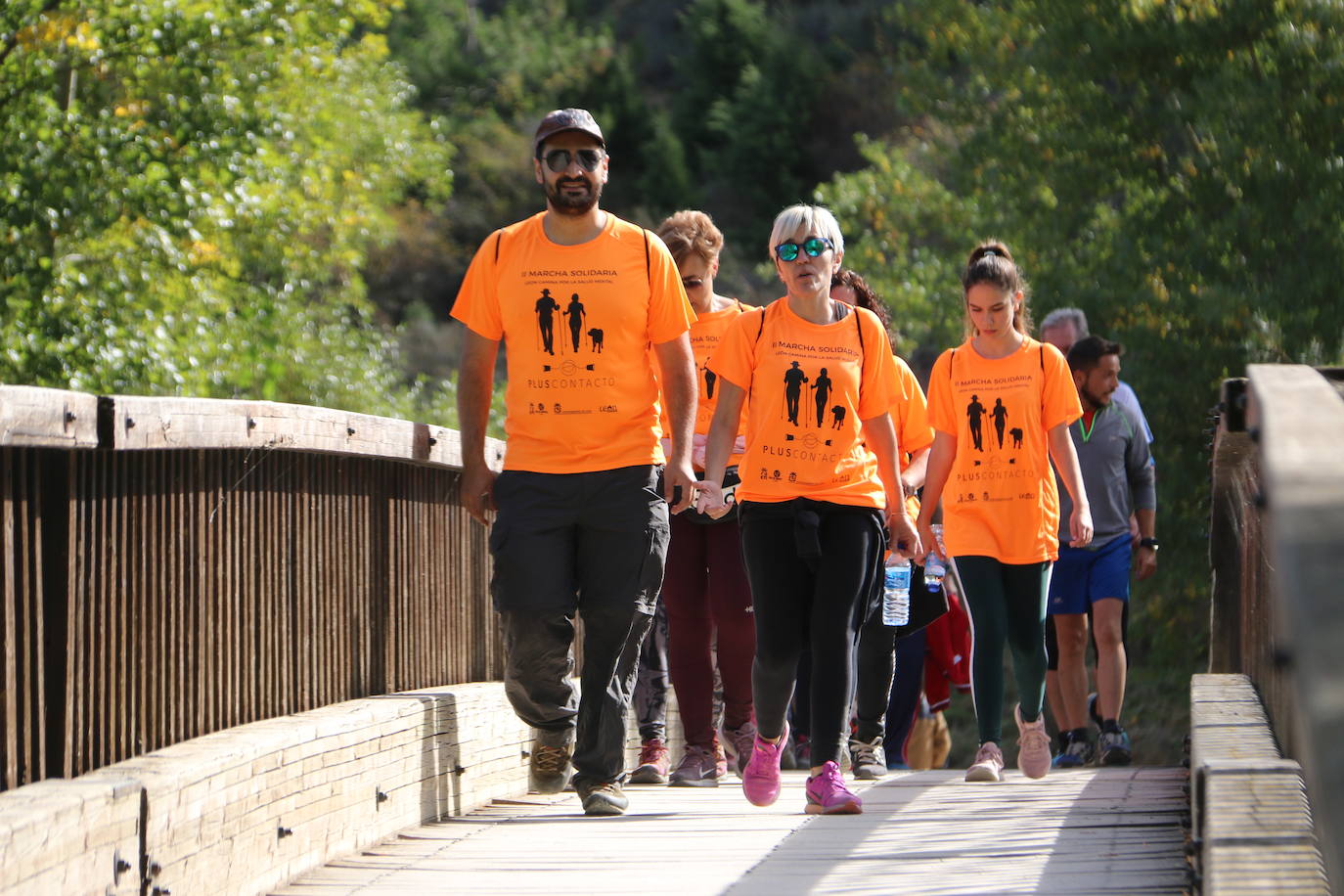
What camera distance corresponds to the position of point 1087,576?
8.45m

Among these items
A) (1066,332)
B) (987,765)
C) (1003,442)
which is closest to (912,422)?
(1003,442)

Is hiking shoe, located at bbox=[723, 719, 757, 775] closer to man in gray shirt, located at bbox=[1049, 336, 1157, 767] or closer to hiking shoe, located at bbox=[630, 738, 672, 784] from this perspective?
hiking shoe, located at bbox=[630, 738, 672, 784]

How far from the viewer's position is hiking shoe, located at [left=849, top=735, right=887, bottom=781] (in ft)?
23.7

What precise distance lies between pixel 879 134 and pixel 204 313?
1441 inches

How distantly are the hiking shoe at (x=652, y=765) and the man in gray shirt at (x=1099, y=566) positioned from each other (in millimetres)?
2076

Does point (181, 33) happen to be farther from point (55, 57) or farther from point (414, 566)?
point (414, 566)

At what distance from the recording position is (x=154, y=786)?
3816mm

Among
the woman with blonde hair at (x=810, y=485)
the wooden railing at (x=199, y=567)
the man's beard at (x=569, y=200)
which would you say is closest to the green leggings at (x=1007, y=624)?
the woman with blonde hair at (x=810, y=485)

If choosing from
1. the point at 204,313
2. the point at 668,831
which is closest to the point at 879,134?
the point at 204,313

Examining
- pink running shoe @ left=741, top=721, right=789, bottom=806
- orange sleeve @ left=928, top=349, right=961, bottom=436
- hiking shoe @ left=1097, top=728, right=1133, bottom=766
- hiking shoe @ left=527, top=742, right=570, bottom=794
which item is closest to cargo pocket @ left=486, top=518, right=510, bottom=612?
hiking shoe @ left=527, top=742, right=570, bottom=794

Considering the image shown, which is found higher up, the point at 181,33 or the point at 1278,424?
the point at 181,33

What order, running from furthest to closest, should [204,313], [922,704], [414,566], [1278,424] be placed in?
[204,313]
[922,704]
[414,566]
[1278,424]

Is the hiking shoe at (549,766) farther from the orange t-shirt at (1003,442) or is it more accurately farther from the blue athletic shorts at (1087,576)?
the blue athletic shorts at (1087,576)

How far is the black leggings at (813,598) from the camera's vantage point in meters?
5.55
